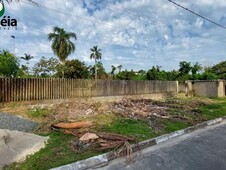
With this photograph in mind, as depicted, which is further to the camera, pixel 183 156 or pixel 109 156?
pixel 183 156

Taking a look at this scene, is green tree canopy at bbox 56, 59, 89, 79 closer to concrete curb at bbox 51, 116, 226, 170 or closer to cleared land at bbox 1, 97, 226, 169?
cleared land at bbox 1, 97, 226, 169

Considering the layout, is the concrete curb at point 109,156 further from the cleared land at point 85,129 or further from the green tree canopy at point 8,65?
the green tree canopy at point 8,65

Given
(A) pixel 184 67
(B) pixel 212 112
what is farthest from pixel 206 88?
(B) pixel 212 112

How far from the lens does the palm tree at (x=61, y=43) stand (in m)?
39.8

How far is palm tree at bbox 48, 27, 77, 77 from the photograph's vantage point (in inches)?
1566

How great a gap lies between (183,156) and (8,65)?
88.1ft

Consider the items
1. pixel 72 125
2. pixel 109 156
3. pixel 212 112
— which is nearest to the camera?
pixel 109 156

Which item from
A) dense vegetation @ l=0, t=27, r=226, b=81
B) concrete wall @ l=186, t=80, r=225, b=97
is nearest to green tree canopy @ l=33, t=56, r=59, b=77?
dense vegetation @ l=0, t=27, r=226, b=81

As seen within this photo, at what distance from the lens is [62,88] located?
15914 mm

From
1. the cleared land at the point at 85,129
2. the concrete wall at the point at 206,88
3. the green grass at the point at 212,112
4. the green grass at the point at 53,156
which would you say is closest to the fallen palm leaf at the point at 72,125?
the cleared land at the point at 85,129

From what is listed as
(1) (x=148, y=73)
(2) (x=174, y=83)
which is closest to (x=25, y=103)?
(2) (x=174, y=83)

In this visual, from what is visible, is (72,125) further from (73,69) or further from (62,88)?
(73,69)

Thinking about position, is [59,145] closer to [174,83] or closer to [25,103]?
[25,103]

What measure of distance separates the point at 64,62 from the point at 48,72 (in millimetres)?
3927
